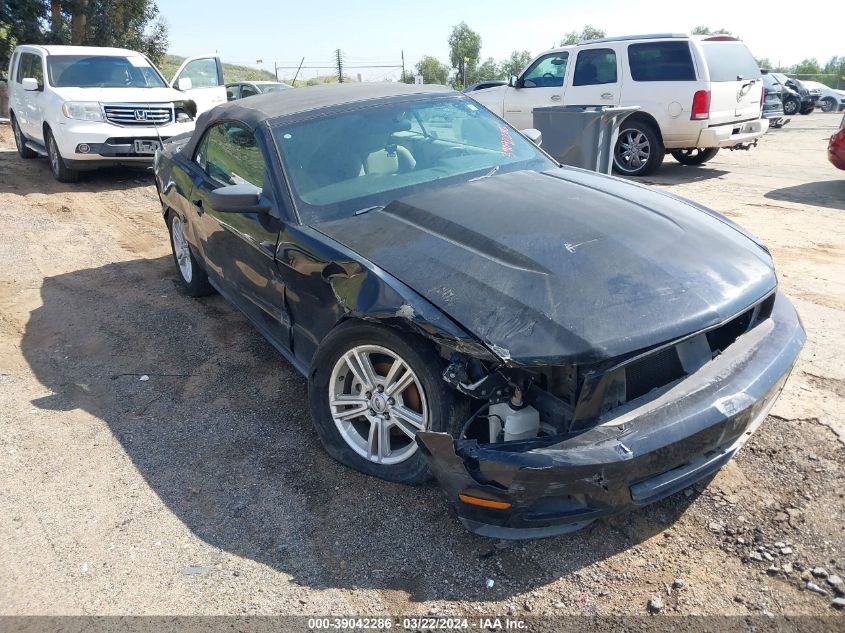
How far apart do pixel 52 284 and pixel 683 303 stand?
566 centimetres

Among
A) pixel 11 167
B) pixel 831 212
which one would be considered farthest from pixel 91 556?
pixel 11 167

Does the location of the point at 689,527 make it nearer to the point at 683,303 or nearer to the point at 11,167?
the point at 683,303

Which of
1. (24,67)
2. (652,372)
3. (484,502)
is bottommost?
(484,502)

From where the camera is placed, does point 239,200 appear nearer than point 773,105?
Yes

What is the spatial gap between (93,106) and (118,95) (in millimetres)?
474

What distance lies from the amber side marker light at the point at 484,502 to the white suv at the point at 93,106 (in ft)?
28.0

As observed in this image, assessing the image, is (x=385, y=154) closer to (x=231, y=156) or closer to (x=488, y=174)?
(x=488, y=174)

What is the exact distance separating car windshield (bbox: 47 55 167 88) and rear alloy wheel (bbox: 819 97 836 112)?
72.2ft

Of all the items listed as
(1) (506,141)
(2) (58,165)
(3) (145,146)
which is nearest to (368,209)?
(1) (506,141)

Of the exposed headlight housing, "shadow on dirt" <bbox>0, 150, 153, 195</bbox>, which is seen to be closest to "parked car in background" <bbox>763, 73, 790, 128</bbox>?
"shadow on dirt" <bbox>0, 150, 153, 195</bbox>

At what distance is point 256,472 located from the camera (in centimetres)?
332

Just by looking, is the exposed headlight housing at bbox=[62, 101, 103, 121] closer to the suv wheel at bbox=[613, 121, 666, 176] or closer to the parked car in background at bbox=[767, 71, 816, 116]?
the suv wheel at bbox=[613, 121, 666, 176]

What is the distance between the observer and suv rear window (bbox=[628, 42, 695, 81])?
31.7 ft

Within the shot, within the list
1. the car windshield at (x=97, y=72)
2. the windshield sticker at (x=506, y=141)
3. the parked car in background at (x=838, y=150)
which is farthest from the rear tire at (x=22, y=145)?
the parked car in background at (x=838, y=150)
